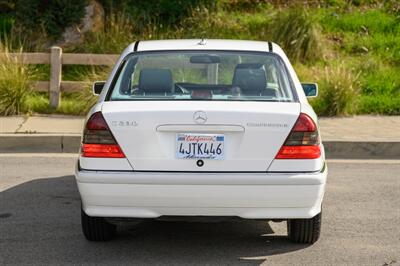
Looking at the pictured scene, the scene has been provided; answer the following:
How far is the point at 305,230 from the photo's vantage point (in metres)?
Answer: 6.55

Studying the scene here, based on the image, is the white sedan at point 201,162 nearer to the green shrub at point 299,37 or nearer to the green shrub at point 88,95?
the green shrub at point 88,95

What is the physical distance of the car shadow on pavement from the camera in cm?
627

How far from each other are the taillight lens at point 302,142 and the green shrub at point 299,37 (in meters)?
10.3

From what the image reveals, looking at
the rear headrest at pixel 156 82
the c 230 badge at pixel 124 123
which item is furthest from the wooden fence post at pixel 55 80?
the c 230 badge at pixel 124 123


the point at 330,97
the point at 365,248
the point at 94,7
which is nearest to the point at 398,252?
the point at 365,248

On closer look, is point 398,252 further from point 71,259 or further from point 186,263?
point 71,259

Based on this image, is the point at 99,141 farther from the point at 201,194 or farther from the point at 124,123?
the point at 201,194

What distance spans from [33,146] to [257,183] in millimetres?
5906

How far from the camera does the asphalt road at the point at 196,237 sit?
6.30m

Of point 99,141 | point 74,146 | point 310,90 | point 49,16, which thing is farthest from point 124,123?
point 49,16

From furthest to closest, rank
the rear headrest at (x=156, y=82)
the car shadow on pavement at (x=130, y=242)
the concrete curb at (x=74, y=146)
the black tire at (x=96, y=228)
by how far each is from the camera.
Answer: the concrete curb at (x=74, y=146)
the rear headrest at (x=156, y=82)
the black tire at (x=96, y=228)
the car shadow on pavement at (x=130, y=242)

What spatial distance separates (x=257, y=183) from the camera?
19.4 feet

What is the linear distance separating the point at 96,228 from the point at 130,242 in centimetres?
31

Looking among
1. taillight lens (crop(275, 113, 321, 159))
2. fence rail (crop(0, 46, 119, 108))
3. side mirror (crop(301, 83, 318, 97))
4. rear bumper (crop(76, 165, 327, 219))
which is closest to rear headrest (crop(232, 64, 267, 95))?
taillight lens (crop(275, 113, 321, 159))
